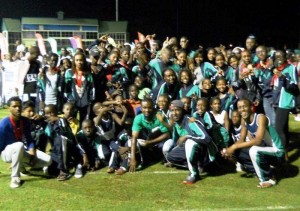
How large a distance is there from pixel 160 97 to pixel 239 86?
1264 millimetres

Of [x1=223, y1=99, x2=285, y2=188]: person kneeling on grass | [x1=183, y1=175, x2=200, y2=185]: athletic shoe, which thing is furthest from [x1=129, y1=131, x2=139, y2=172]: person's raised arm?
[x1=223, y1=99, x2=285, y2=188]: person kneeling on grass

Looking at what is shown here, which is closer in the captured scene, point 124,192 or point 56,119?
point 124,192

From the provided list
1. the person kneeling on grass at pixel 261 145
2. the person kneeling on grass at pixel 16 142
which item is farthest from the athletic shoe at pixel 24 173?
the person kneeling on grass at pixel 261 145

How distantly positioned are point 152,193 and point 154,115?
1.48 m

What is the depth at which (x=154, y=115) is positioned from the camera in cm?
670

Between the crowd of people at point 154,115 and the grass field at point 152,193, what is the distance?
19 centimetres

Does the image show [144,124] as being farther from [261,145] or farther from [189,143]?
[261,145]

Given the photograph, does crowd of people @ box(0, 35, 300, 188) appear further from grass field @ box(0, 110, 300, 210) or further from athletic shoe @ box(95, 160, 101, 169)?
grass field @ box(0, 110, 300, 210)

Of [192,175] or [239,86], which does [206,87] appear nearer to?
[239,86]

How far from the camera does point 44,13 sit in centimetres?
2766

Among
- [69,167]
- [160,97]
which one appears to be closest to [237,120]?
[160,97]

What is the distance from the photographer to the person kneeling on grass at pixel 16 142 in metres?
5.76

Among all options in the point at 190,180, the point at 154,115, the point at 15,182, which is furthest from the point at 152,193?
the point at 15,182

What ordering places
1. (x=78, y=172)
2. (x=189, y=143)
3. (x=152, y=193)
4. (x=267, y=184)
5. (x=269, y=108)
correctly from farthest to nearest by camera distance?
(x=269, y=108), (x=78, y=172), (x=189, y=143), (x=267, y=184), (x=152, y=193)
